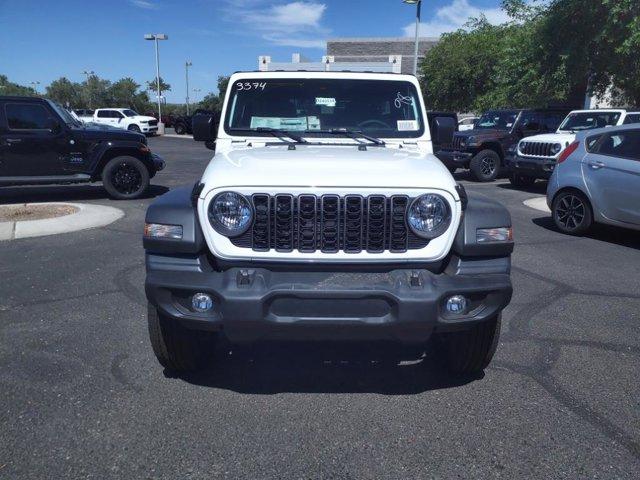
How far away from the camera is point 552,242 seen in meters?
7.59

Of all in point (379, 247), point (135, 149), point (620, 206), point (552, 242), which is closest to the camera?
point (379, 247)

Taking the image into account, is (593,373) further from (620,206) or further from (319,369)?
(620,206)

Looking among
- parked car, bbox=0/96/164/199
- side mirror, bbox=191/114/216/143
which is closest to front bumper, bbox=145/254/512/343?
side mirror, bbox=191/114/216/143

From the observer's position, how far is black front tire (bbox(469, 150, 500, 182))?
14.2 m

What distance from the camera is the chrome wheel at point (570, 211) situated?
775 centimetres

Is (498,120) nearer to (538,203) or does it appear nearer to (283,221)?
(538,203)

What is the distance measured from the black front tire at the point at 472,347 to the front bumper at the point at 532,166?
368 inches

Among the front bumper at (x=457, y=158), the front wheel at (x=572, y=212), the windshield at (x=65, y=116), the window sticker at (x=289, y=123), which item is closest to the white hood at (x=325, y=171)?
the window sticker at (x=289, y=123)

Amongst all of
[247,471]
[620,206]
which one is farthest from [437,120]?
[620,206]

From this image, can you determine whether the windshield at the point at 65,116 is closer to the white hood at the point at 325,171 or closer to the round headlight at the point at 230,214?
the white hood at the point at 325,171

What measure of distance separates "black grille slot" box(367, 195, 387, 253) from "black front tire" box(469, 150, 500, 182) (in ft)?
39.0

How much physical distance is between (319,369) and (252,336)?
959 mm

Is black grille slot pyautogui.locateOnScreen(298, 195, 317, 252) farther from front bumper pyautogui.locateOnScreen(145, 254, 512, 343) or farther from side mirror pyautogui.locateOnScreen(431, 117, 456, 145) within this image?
side mirror pyautogui.locateOnScreen(431, 117, 456, 145)

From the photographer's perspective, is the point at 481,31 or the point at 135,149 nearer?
the point at 135,149
